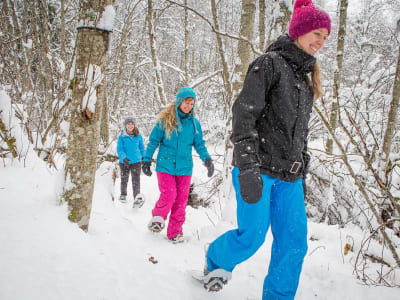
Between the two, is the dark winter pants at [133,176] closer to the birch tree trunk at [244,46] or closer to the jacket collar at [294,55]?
the birch tree trunk at [244,46]

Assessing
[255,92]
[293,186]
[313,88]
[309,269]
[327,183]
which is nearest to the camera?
[255,92]

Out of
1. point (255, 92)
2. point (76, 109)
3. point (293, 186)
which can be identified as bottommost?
point (293, 186)

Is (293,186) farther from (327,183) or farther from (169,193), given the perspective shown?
(327,183)

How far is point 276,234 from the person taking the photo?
67.1 inches

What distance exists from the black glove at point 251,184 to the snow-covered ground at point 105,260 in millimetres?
864

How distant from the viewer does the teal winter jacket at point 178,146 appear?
305 centimetres

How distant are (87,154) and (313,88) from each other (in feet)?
→ 6.03

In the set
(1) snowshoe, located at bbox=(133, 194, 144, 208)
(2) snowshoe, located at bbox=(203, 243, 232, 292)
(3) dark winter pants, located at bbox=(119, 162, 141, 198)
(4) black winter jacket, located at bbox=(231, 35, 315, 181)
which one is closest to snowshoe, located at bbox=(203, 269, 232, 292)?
(2) snowshoe, located at bbox=(203, 243, 232, 292)

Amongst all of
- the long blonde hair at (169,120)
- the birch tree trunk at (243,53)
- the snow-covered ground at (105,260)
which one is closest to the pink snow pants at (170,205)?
the snow-covered ground at (105,260)

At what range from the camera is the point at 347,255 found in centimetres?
248

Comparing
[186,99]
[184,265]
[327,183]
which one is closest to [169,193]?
[184,265]

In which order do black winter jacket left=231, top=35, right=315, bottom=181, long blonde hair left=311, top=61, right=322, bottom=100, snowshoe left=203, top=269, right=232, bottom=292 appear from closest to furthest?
black winter jacket left=231, top=35, right=315, bottom=181
snowshoe left=203, top=269, right=232, bottom=292
long blonde hair left=311, top=61, right=322, bottom=100

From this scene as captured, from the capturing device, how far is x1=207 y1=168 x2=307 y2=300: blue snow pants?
1575 millimetres

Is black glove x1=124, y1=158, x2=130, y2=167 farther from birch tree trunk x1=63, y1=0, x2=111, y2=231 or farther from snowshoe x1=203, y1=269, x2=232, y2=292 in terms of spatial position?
snowshoe x1=203, y1=269, x2=232, y2=292
